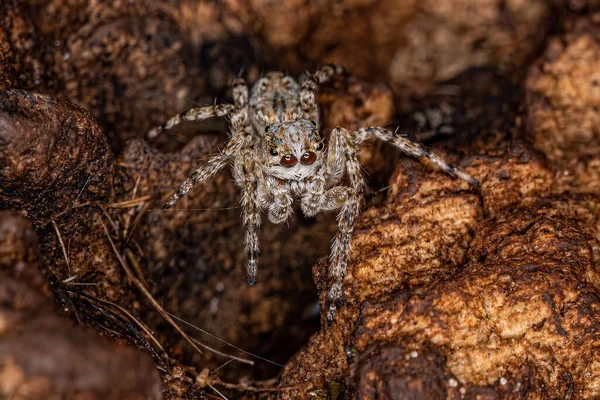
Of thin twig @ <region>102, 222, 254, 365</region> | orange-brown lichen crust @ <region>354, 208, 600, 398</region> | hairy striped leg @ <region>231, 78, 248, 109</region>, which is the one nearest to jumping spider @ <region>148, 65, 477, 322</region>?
hairy striped leg @ <region>231, 78, 248, 109</region>

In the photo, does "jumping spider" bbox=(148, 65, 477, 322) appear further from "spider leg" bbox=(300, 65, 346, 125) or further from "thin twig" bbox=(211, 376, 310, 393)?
"thin twig" bbox=(211, 376, 310, 393)

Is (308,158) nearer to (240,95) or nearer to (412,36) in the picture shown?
(240,95)

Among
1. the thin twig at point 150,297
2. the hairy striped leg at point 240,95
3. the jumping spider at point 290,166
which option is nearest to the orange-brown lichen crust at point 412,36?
the hairy striped leg at point 240,95

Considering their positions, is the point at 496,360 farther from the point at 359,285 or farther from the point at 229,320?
the point at 229,320

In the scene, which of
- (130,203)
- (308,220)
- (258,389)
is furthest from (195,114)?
(258,389)

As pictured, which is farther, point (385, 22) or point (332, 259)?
point (385, 22)

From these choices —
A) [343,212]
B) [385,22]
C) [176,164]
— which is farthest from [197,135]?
[385,22]

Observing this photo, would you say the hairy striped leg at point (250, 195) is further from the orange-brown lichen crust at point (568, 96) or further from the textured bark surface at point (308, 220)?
the orange-brown lichen crust at point (568, 96)
